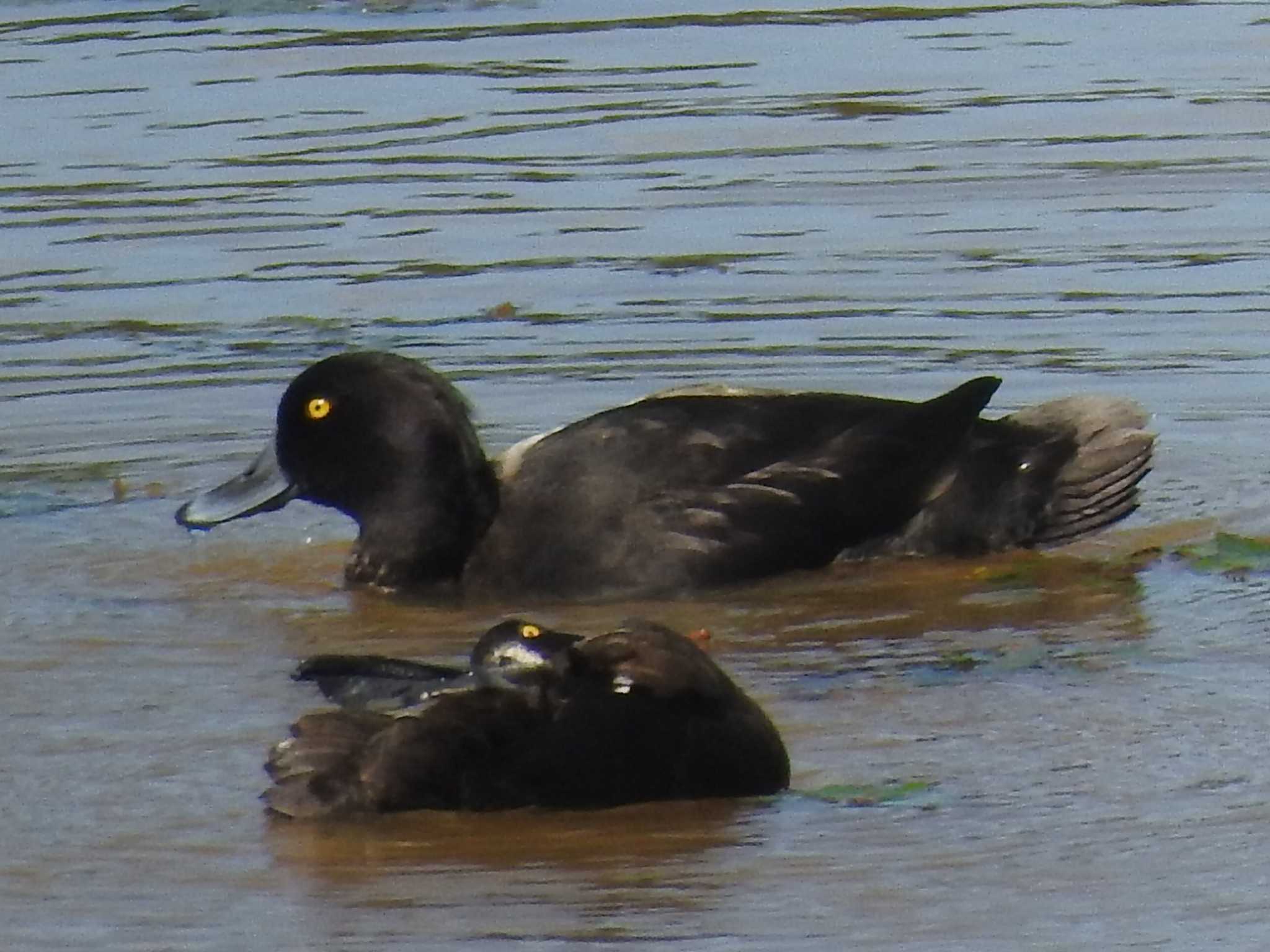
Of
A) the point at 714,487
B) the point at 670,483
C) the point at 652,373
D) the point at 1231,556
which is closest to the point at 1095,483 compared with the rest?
the point at 1231,556

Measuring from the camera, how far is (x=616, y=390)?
38.6ft

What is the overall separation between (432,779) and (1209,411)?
4724mm

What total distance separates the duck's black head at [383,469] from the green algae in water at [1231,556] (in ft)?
6.57

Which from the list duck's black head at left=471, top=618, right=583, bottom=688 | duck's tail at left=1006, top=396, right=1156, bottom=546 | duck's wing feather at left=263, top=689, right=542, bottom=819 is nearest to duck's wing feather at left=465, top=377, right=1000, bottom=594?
duck's tail at left=1006, top=396, right=1156, bottom=546

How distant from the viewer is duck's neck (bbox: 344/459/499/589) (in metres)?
10.0

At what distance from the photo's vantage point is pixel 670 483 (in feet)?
32.5

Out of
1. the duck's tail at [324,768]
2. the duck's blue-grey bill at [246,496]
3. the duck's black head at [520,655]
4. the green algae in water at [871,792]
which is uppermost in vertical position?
the duck's black head at [520,655]

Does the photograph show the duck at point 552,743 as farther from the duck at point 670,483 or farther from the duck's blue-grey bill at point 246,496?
the duck's blue-grey bill at point 246,496

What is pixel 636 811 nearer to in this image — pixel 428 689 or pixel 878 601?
pixel 428 689

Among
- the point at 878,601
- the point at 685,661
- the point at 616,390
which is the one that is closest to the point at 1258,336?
the point at 616,390

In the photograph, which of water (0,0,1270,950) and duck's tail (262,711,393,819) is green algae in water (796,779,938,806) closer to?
water (0,0,1270,950)

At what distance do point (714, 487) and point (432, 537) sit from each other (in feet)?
2.72

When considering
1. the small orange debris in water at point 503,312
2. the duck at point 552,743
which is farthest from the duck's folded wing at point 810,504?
the small orange debris in water at point 503,312

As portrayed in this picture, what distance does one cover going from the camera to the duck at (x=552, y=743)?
7.24m
